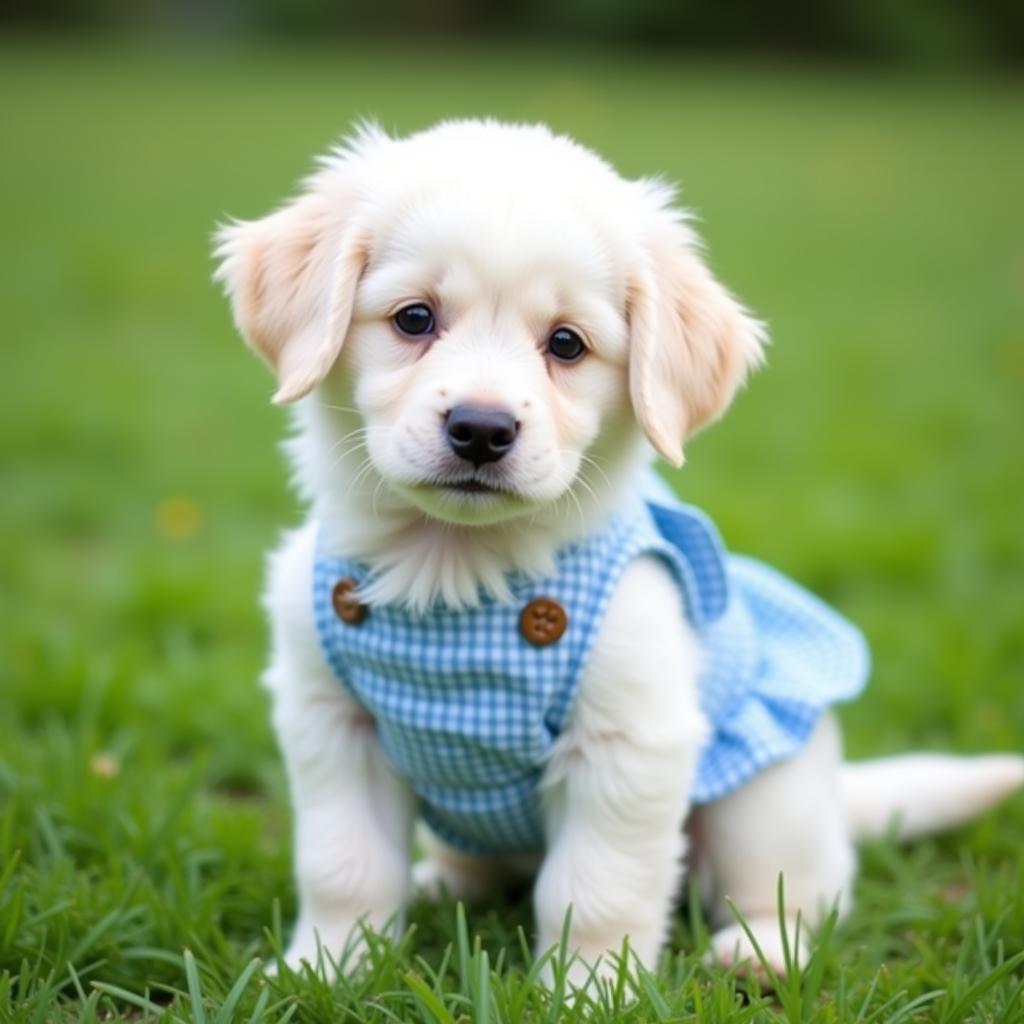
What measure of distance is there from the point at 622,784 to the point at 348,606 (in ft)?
2.13

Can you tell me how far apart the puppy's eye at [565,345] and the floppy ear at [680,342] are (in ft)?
0.38

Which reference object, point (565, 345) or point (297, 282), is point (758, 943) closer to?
point (565, 345)

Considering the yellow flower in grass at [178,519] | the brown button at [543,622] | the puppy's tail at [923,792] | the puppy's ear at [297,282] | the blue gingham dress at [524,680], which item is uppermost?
the puppy's ear at [297,282]

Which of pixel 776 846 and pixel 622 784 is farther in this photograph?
pixel 776 846

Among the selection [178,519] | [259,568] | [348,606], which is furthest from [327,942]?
[178,519]

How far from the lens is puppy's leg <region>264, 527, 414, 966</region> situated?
2838mm

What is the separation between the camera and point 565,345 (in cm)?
270

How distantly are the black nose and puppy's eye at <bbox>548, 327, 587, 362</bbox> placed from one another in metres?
0.27

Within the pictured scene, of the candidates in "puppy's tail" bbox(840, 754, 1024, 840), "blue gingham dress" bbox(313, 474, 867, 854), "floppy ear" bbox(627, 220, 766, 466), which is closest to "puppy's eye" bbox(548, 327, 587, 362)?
"floppy ear" bbox(627, 220, 766, 466)

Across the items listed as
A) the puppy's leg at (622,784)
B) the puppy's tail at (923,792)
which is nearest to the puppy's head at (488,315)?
the puppy's leg at (622,784)

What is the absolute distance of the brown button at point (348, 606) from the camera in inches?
108

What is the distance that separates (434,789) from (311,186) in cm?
132

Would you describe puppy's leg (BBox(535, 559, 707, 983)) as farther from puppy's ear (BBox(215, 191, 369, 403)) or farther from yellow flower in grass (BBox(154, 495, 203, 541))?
yellow flower in grass (BBox(154, 495, 203, 541))

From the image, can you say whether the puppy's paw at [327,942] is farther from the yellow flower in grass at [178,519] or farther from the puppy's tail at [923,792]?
the yellow flower in grass at [178,519]
